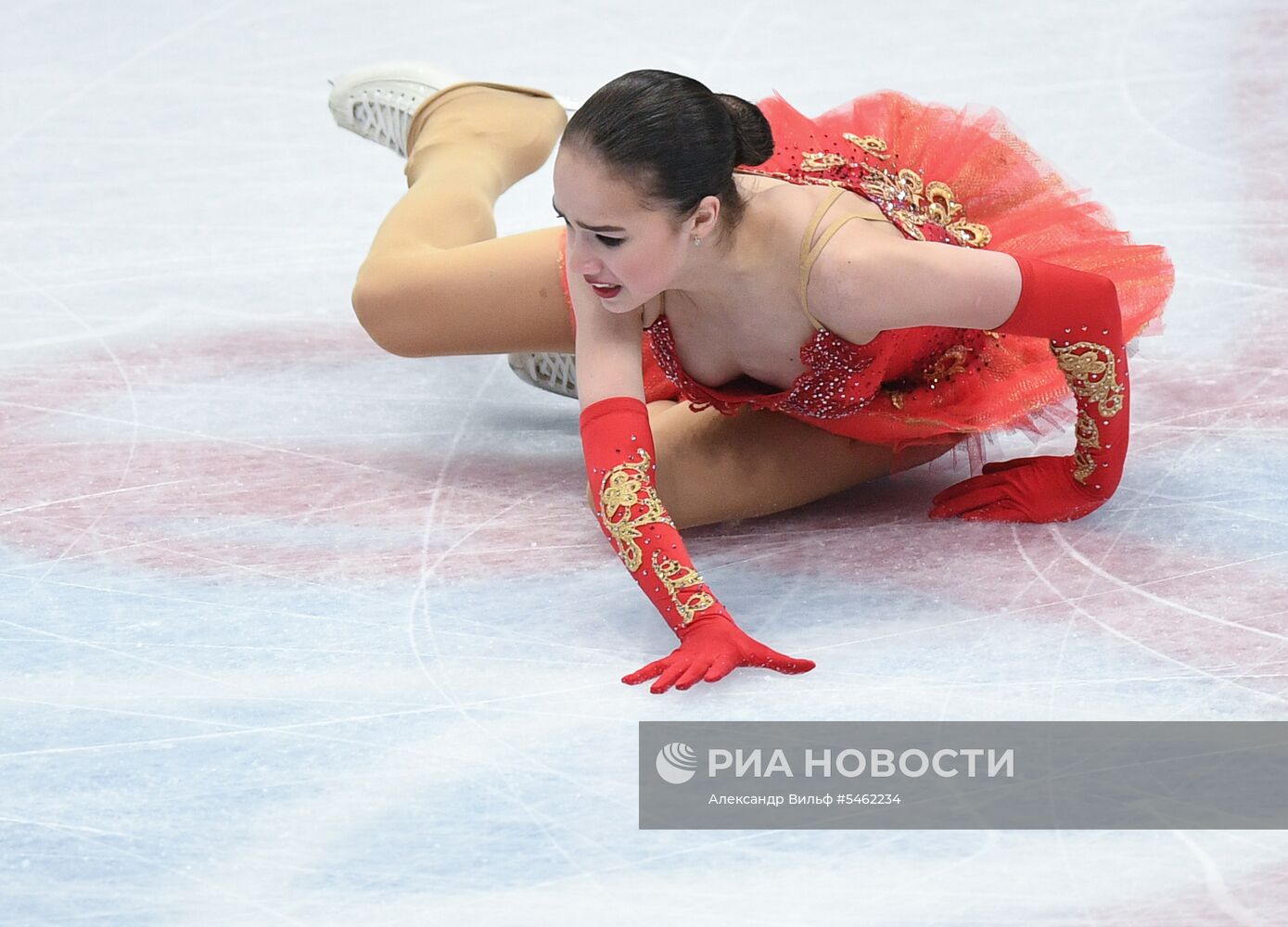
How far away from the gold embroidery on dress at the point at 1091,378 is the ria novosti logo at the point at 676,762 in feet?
2.47

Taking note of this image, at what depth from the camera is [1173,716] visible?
1.87m

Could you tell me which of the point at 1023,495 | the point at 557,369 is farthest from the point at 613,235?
the point at 557,369

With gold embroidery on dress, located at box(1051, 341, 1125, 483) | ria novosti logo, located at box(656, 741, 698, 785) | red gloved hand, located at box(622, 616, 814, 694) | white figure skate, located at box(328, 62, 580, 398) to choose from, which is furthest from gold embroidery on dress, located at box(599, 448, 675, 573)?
white figure skate, located at box(328, 62, 580, 398)

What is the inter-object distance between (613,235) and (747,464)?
1.91 ft

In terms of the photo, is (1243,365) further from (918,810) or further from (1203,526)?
(918,810)

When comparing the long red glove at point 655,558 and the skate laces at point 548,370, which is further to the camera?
the skate laces at point 548,370

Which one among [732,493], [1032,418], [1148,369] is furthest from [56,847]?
[1148,369]

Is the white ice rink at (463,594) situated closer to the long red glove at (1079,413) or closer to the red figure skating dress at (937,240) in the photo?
the long red glove at (1079,413)

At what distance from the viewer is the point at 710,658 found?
1955 millimetres

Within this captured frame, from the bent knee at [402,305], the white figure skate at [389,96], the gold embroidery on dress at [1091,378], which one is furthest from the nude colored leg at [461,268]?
the gold embroidery on dress at [1091,378]

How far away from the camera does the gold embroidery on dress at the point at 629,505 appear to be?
2018mm

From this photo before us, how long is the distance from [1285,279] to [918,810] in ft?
6.02

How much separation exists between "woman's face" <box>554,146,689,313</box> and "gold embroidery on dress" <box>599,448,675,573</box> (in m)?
0.19

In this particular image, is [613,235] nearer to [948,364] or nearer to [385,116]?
[948,364]
